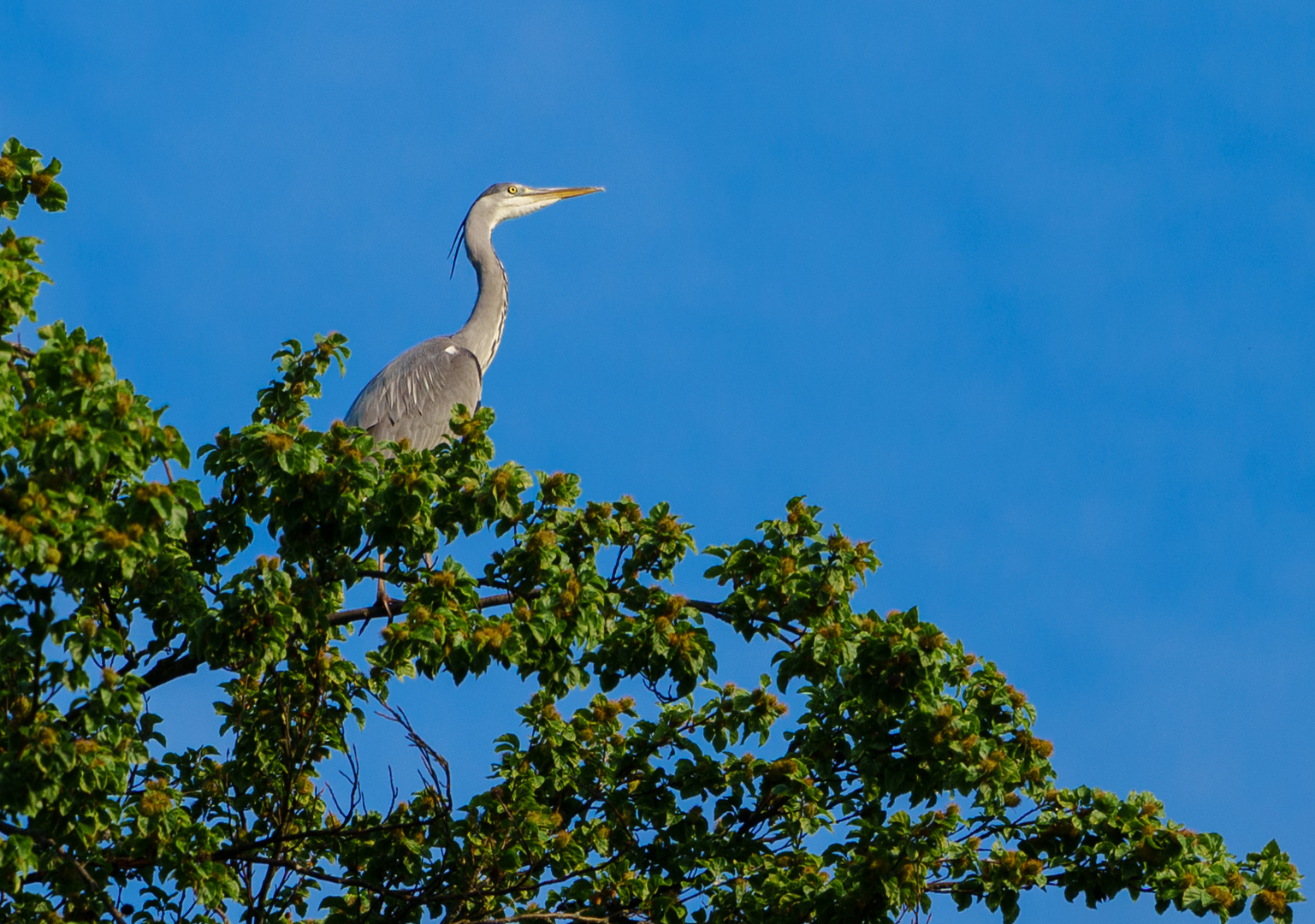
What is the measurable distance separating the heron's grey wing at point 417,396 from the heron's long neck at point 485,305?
0.76 m

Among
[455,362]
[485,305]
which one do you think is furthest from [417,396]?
[485,305]

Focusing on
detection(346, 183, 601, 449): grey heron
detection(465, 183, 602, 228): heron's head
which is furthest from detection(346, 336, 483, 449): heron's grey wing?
detection(465, 183, 602, 228): heron's head

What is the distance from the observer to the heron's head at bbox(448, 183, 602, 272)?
1539 cm

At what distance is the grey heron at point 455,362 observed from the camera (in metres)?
12.6

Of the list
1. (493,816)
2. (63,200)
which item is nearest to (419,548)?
(493,816)

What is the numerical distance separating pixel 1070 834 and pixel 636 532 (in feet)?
8.74

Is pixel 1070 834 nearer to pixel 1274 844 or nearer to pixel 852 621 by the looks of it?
pixel 1274 844

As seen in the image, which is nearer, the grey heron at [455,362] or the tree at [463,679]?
the tree at [463,679]

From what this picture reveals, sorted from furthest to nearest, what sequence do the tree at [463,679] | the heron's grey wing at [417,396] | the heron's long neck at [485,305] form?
the heron's long neck at [485,305], the heron's grey wing at [417,396], the tree at [463,679]

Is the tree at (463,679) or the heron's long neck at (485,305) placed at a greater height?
the heron's long neck at (485,305)

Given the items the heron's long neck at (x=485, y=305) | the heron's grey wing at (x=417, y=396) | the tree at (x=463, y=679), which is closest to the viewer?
the tree at (x=463, y=679)

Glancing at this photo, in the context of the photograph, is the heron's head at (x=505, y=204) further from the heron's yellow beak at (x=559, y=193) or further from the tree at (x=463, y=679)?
the tree at (x=463, y=679)

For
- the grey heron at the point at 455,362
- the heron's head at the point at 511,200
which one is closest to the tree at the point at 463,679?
the grey heron at the point at 455,362

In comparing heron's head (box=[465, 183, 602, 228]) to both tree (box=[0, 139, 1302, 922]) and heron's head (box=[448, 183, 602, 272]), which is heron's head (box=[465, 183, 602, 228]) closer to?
heron's head (box=[448, 183, 602, 272])
